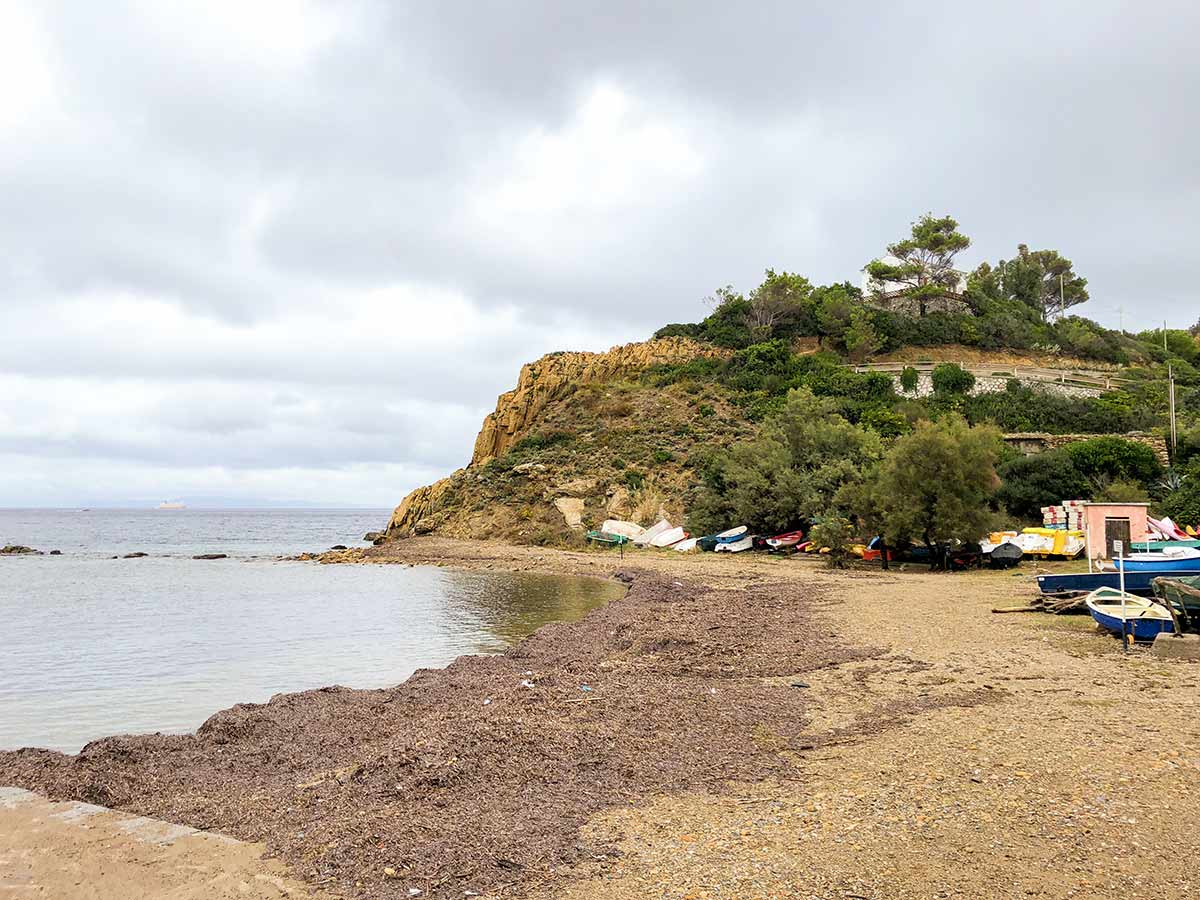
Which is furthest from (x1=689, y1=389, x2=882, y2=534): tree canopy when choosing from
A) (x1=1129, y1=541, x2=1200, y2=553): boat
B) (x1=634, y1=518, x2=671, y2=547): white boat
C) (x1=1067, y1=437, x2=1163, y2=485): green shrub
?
(x1=1129, y1=541, x2=1200, y2=553): boat

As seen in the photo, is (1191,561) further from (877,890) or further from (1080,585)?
(877,890)

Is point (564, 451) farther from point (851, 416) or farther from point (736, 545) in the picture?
point (736, 545)

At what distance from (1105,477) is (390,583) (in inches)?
1245

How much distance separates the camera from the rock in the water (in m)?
47.2

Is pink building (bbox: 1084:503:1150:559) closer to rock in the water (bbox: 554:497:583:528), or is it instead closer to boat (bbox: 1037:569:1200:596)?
boat (bbox: 1037:569:1200:596)

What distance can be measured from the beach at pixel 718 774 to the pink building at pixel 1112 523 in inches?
615

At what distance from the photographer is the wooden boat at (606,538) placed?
142 ft

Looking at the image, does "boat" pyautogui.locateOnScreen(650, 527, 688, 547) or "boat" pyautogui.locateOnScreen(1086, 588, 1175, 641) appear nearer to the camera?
"boat" pyautogui.locateOnScreen(1086, 588, 1175, 641)

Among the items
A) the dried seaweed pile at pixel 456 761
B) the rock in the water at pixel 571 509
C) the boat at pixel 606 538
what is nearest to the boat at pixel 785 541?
the boat at pixel 606 538

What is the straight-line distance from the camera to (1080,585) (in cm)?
1734

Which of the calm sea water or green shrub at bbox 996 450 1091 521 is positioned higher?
green shrub at bbox 996 450 1091 521

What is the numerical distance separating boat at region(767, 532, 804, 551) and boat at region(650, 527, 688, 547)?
5.79m

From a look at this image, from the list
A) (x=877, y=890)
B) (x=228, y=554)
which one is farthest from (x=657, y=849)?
(x=228, y=554)

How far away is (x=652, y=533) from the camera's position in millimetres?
42750
